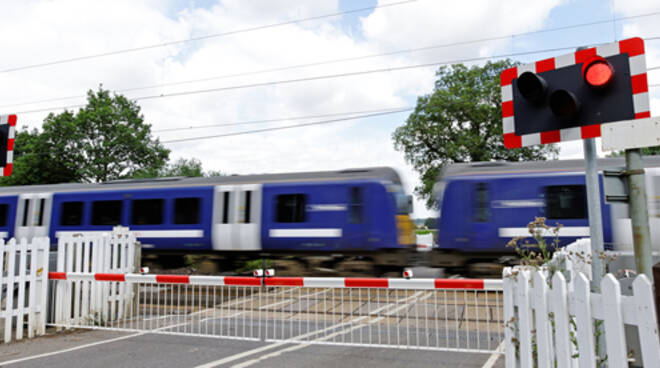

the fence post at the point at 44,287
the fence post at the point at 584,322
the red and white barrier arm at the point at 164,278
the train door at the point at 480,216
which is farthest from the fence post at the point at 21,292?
the train door at the point at 480,216

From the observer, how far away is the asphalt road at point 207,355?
4707 mm

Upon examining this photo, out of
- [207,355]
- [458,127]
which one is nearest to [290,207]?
[207,355]

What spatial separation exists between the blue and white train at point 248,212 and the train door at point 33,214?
47 mm

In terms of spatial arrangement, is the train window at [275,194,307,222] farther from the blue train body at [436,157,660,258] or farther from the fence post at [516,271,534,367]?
the fence post at [516,271,534,367]

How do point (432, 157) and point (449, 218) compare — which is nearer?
point (449, 218)

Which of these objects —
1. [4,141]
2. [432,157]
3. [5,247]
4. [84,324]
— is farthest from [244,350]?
[432,157]

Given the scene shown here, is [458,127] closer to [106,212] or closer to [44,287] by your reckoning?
[106,212]

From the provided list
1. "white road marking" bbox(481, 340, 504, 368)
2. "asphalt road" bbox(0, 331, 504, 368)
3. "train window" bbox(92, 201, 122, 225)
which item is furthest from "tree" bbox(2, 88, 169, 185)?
"white road marking" bbox(481, 340, 504, 368)

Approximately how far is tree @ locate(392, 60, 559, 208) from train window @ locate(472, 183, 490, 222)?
59.7 feet

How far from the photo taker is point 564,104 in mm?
3125

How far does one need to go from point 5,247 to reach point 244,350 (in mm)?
3705

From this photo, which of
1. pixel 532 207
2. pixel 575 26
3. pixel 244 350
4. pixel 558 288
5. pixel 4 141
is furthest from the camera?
pixel 575 26

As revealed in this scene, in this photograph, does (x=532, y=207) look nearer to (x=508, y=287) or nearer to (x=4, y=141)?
(x=508, y=287)

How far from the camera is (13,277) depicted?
241 inches
